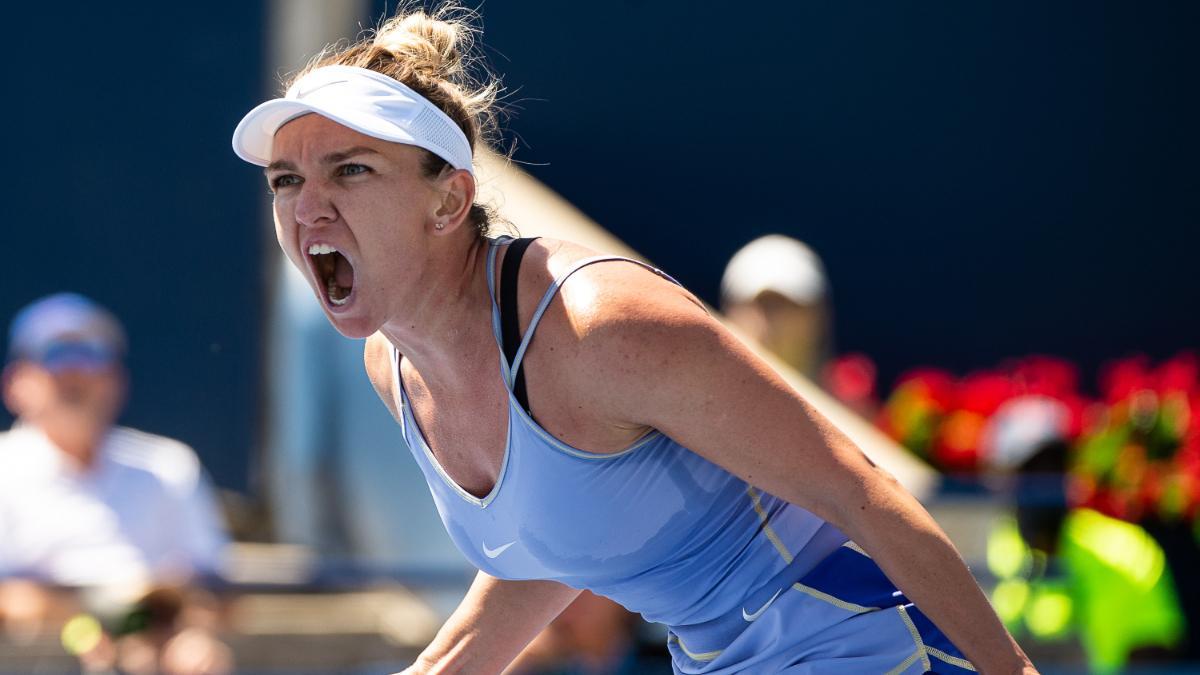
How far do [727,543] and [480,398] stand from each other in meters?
0.42

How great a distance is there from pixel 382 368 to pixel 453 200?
1.45 ft

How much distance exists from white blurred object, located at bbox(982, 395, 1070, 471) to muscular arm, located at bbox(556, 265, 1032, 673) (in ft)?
13.4

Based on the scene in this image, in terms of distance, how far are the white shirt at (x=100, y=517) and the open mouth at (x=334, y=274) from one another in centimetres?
266

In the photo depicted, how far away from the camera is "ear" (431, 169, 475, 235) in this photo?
232 cm

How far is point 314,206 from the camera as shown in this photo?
2.22m

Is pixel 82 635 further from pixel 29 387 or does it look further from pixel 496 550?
pixel 496 550

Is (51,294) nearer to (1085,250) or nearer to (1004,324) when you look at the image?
(1004,324)

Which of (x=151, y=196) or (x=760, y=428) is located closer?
(x=760, y=428)

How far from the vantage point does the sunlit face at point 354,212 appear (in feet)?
7.31

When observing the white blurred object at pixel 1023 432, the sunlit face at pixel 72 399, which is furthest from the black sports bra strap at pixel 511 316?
the white blurred object at pixel 1023 432

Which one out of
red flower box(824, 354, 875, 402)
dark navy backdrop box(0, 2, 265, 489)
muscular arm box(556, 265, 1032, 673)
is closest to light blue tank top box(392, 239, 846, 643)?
muscular arm box(556, 265, 1032, 673)

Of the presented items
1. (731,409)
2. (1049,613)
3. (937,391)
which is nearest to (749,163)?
(937,391)

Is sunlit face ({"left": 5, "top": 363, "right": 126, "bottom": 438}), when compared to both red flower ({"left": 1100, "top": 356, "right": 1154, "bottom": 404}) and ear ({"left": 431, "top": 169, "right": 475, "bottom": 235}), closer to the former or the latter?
ear ({"left": 431, "top": 169, "right": 475, "bottom": 235})

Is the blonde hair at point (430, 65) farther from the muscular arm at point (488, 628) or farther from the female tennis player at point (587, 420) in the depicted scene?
the muscular arm at point (488, 628)
